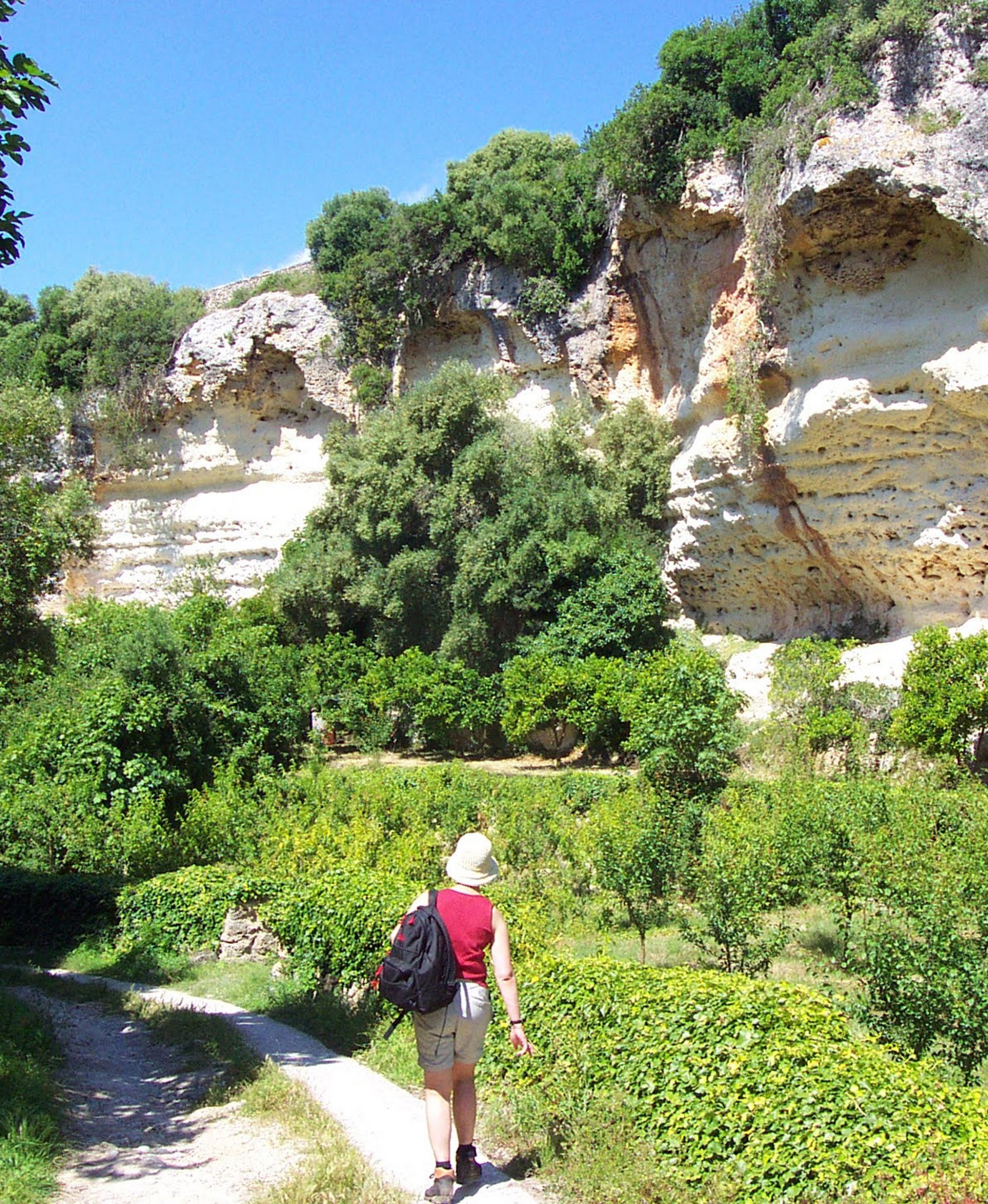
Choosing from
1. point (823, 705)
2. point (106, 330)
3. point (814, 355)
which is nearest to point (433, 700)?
point (823, 705)

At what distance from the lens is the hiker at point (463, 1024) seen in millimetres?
3924

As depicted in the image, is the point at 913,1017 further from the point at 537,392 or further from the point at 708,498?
the point at 537,392

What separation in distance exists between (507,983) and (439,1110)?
0.57 m

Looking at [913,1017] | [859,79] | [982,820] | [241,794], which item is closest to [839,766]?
[982,820]

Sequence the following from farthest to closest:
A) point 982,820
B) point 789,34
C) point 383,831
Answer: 1. point 789,34
2. point 383,831
3. point 982,820

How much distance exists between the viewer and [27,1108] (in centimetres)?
452

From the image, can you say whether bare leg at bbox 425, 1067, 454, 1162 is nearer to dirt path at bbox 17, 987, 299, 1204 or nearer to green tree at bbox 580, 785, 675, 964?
dirt path at bbox 17, 987, 299, 1204

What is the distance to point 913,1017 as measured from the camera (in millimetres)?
4883

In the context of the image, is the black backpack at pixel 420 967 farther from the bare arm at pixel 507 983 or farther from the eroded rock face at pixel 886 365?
the eroded rock face at pixel 886 365

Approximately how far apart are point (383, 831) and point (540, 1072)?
6344 millimetres

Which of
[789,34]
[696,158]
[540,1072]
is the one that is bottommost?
[540,1072]

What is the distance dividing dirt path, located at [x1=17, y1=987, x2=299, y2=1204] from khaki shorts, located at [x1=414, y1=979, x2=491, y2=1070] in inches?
34.2

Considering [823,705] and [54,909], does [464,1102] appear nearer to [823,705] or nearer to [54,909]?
[54,909]

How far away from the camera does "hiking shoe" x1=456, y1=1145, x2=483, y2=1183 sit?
157 inches
